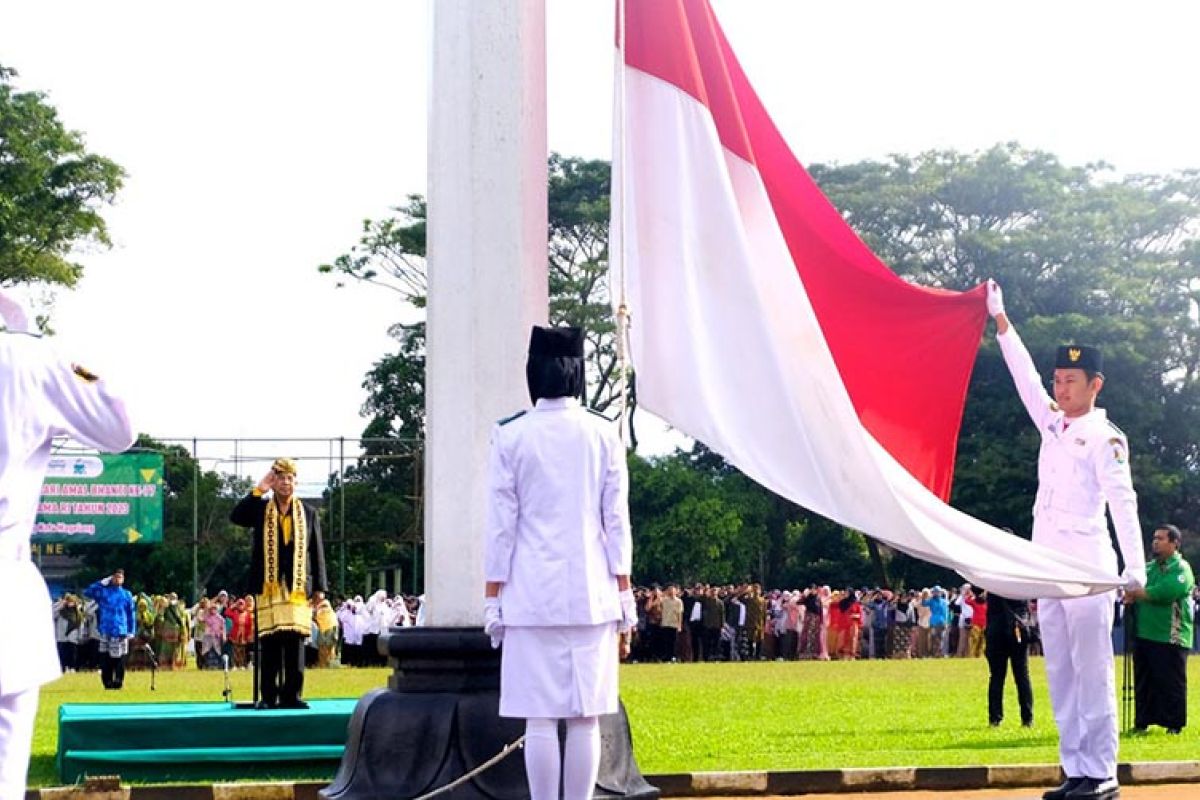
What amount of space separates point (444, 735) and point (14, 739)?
145 inches

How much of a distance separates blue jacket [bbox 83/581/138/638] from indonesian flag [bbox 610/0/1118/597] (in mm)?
23802

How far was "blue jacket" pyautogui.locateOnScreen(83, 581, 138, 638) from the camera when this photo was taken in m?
32.3

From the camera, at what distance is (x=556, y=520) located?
8.70m

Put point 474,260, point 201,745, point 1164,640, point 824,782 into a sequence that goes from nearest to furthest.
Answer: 1. point 474,260
2. point 824,782
3. point 201,745
4. point 1164,640

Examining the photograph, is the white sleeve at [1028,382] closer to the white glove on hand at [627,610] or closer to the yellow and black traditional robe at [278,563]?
the white glove on hand at [627,610]

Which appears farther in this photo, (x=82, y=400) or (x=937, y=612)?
(x=937, y=612)

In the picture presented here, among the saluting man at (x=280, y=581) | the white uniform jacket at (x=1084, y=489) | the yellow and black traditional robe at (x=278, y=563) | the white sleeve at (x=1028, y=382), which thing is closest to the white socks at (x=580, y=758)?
the white uniform jacket at (x=1084, y=489)

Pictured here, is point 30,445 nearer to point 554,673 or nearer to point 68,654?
point 554,673

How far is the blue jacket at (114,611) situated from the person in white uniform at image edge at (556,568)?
80.7ft

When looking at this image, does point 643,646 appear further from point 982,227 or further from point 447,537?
point 447,537

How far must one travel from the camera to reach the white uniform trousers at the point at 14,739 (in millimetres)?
6238

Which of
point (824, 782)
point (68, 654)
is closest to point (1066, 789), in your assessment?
point (824, 782)

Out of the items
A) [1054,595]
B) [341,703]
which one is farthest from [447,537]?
[341,703]

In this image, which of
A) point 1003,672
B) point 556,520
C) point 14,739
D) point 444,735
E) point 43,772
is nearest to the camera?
point 14,739
